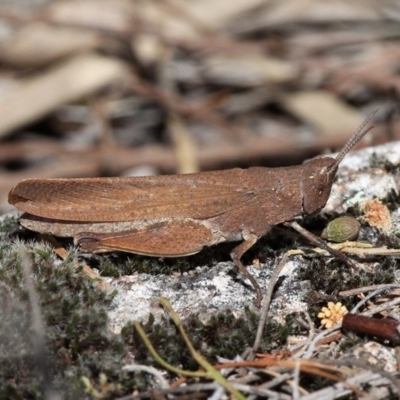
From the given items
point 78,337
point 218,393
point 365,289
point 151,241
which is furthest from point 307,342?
point 78,337

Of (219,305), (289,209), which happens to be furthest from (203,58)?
(219,305)

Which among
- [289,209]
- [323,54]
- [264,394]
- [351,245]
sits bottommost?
[264,394]

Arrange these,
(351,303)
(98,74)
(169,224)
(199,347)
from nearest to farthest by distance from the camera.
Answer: (199,347) < (351,303) < (169,224) < (98,74)

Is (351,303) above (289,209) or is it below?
below

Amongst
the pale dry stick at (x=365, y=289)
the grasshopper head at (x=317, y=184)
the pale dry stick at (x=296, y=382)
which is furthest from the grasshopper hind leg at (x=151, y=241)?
the pale dry stick at (x=296, y=382)

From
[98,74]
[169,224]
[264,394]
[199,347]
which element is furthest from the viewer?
[98,74]

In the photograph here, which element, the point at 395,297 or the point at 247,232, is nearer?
the point at 395,297

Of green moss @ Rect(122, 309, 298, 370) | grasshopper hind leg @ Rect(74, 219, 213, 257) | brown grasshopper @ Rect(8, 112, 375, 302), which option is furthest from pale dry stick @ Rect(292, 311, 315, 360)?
grasshopper hind leg @ Rect(74, 219, 213, 257)

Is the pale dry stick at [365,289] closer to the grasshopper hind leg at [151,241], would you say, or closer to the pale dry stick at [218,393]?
the grasshopper hind leg at [151,241]

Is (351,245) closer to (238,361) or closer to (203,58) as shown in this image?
(238,361)
